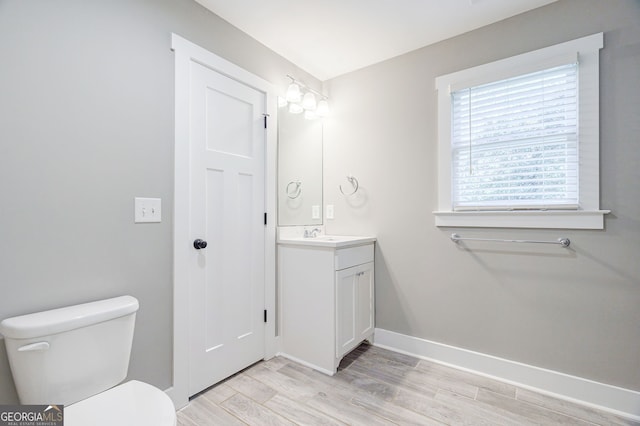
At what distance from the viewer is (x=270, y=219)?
231 cm

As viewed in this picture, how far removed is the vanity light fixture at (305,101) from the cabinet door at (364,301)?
1.41m

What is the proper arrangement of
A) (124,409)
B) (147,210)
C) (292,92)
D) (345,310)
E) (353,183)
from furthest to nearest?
(353,183) → (292,92) → (345,310) → (147,210) → (124,409)

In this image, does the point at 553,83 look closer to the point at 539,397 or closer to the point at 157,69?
the point at 539,397

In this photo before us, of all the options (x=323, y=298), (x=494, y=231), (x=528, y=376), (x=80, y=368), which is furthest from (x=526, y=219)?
(x=80, y=368)

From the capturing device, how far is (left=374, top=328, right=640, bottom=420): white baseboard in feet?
5.43

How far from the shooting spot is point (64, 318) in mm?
1129

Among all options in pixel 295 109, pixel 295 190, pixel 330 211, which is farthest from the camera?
pixel 330 211

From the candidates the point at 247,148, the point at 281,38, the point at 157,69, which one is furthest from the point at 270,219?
the point at 281,38

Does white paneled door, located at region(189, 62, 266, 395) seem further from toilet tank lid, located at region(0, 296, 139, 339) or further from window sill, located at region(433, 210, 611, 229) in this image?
window sill, located at region(433, 210, 611, 229)

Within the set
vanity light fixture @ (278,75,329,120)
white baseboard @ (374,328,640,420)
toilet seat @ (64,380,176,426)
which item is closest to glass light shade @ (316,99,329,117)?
vanity light fixture @ (278,75,329,120)

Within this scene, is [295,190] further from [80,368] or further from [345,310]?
[80,368]

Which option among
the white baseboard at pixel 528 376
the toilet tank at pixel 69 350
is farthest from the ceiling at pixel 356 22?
the white baseboard at pixel 528 376

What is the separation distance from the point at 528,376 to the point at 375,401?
103 centimetres

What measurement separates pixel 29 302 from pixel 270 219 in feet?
4.62
